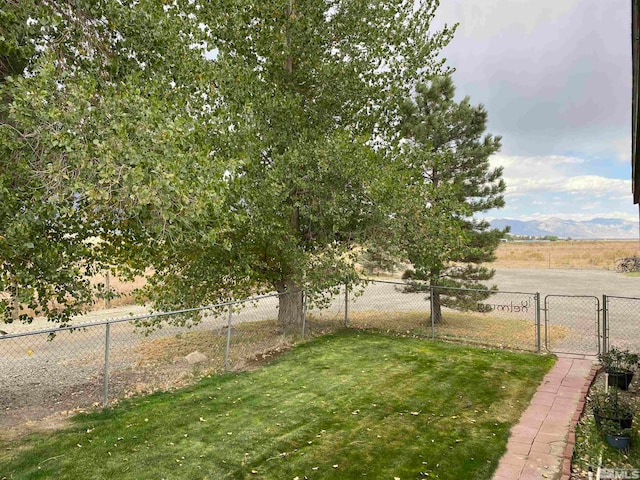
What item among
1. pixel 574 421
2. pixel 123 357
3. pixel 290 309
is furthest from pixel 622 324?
pixel 123 357

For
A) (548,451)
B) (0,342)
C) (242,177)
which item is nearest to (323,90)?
(242,177)

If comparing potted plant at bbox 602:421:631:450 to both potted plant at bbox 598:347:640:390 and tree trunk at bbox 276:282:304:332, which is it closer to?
potted plant at bbox 598:347:640:390

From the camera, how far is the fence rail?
25.7ft

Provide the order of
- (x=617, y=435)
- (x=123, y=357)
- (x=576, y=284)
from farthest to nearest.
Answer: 1. (x=576, y=284)
2. (x=123, y=357)
3. (x=617, y=435)

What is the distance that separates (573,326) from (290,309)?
9780mm

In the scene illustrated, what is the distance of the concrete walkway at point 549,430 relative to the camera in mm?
4688

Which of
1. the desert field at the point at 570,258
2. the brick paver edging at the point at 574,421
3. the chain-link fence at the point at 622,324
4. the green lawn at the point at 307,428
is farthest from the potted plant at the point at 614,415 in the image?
the desert field at the point at 570,258

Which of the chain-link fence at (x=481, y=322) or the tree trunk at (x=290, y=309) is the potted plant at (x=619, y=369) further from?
the tree trunk at (x=290, y=309)

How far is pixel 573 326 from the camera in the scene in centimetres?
1448

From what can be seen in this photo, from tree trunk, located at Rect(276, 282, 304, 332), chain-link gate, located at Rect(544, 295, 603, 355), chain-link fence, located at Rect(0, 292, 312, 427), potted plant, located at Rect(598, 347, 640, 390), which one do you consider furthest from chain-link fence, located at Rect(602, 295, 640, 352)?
chain-link fence, located at Rect(0, 292, 312, 427)

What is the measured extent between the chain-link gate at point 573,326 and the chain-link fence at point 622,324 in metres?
0.28

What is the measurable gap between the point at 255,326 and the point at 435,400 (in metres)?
8.36

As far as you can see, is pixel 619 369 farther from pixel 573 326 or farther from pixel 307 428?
pixel 573 326

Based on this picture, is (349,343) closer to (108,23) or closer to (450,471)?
(450,471)
